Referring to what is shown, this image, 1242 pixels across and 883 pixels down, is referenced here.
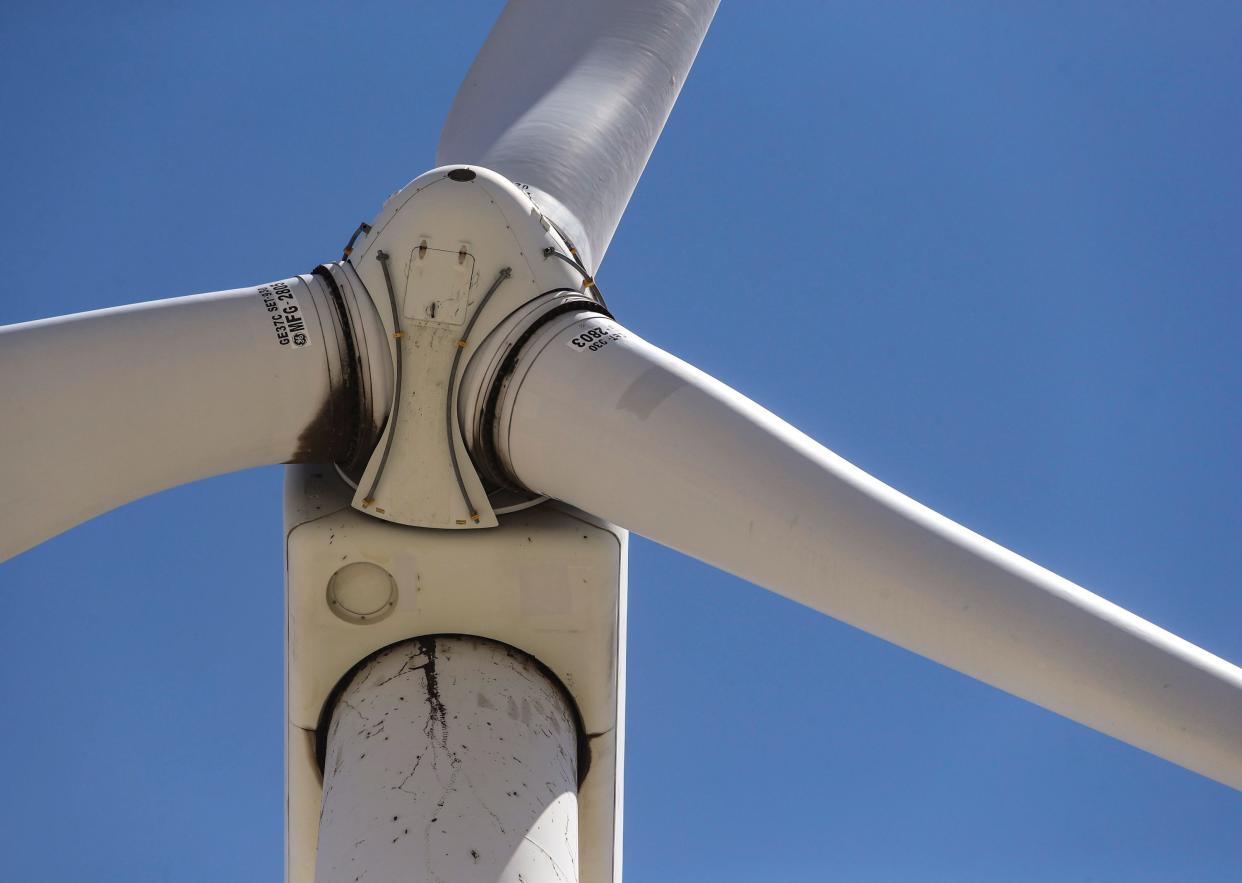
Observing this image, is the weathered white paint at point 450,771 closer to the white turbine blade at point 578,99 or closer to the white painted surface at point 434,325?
the white painted surface at point 434,325

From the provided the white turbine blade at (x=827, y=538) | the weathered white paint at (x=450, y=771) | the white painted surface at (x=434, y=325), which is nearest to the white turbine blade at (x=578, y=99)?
the white painted surface at (x=434, y=325)

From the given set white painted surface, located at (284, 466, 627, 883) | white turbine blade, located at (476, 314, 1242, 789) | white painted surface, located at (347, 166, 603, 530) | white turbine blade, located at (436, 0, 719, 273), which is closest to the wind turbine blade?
white painted surface, located at (347, 166, 603, 530)

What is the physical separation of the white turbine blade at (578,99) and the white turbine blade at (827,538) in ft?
Answer: 5.51

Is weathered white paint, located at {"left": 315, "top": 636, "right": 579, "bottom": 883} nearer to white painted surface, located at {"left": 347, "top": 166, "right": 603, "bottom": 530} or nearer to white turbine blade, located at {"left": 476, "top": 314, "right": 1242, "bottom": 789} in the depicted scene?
white painted surface, located at {"left": 347, "top": 166, "right": 603, "bottom": 530}

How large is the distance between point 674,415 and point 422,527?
4.60 feet

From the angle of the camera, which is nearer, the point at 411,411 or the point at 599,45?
the point at 411,411

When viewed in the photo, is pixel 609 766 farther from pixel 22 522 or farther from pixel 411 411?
pixel 22 522

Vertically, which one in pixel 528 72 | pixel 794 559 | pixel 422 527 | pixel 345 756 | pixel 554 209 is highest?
pixel 528 72

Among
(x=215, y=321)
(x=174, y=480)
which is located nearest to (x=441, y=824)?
(x=174, y=480)

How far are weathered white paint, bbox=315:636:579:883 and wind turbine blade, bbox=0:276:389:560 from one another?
1.22 m

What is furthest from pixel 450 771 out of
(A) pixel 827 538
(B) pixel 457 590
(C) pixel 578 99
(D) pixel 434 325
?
(C) pixel 578 99

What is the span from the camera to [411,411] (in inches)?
291

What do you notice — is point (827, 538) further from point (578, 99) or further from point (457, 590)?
point (578, 99)

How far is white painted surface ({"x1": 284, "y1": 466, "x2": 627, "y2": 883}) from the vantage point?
7.49m
